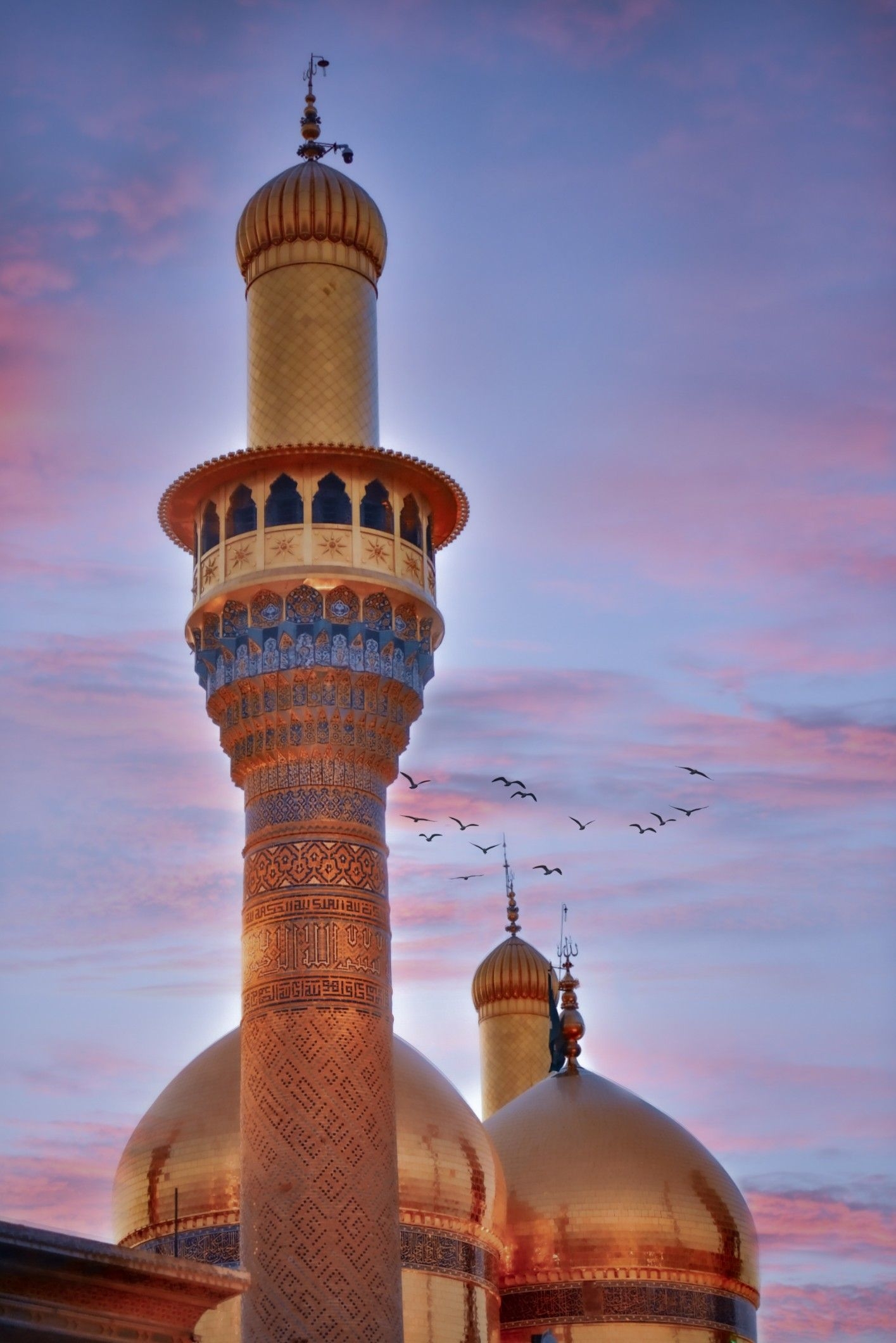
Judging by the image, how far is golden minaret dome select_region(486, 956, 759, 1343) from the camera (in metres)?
19.8

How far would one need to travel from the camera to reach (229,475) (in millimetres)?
14062

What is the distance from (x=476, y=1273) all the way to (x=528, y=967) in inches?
289

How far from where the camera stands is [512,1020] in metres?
25.4

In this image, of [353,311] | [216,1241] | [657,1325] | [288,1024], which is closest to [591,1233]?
[657,1325]

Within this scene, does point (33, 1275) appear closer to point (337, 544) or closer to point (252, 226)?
point (337, 544)

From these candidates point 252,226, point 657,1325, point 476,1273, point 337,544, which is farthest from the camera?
point 657,1325

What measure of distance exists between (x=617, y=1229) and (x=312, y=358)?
969 centimetres

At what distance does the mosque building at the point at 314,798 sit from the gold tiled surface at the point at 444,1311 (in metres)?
0.02

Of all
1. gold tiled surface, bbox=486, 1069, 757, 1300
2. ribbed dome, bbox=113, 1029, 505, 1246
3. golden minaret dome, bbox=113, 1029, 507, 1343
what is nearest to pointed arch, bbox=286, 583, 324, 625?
golden minaret dome, bbox=113, 1029, 507, 1343

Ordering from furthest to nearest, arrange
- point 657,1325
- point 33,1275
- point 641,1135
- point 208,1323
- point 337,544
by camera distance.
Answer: point 641,1135 < point 657,1325 < point 208,1323 < point 337,544 < point 33,1275

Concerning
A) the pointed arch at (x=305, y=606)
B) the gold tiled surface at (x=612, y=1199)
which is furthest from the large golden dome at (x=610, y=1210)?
the pointed arch at (x=305, y=606)

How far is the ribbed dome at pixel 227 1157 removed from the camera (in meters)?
17.9

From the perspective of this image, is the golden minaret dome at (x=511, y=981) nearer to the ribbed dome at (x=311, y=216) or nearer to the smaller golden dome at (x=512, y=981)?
the smaller golden dome at (x=512, y=981)

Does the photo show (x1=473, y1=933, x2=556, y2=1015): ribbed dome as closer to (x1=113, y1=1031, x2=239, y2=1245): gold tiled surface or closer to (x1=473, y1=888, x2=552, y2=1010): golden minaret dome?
(x1=473, y1=888, x2=552, y2=1010): golden minaret dome
